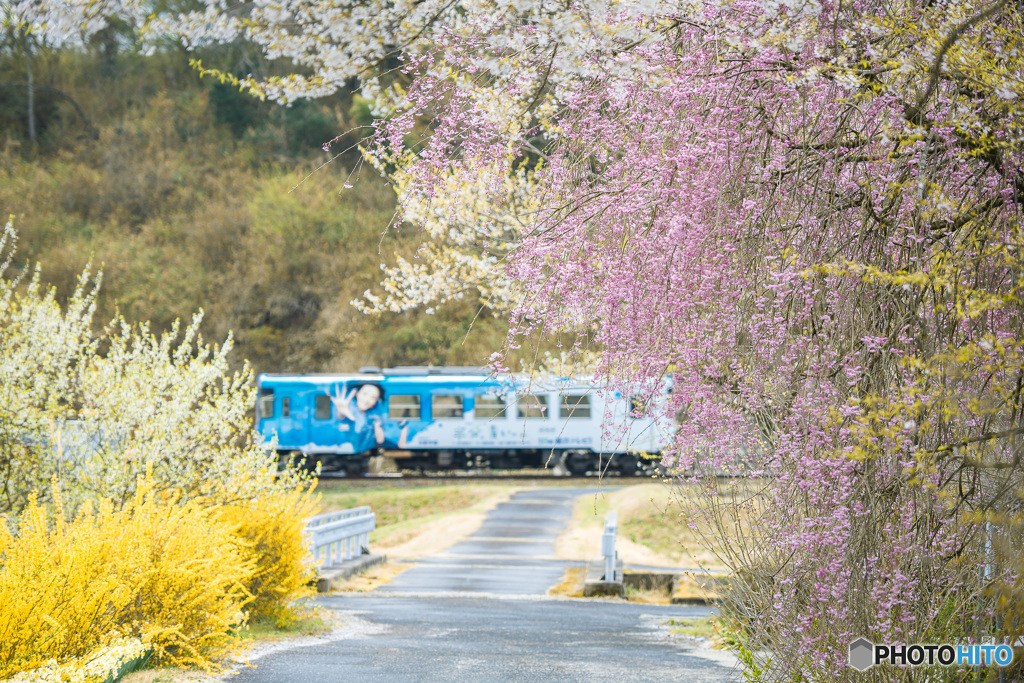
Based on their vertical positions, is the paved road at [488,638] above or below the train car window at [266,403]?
below

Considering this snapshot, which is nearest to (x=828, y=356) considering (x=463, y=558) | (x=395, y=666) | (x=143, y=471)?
(x=395, y=666)

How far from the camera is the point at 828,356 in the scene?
5184 millimetres

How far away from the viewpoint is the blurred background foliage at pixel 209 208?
41469 mm

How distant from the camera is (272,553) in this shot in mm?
10055

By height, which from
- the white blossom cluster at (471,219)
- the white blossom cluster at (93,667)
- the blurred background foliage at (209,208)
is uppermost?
the blurred background foliage at (209,208)

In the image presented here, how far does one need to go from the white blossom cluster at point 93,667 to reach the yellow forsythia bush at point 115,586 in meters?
0.07

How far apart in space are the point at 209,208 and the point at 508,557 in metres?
33.5

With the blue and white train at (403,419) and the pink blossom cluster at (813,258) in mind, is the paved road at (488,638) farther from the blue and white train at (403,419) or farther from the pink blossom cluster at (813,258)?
the blue and white train at (403,419)

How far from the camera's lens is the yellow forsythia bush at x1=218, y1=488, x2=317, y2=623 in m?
10.0

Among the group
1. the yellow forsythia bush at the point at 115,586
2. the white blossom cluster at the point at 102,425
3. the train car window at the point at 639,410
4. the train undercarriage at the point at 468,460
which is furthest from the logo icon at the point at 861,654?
the train undercarriage at the point at 468,460

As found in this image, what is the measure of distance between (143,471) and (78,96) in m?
49.8

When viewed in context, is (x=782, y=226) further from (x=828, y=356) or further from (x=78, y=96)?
(x=78, y=96)

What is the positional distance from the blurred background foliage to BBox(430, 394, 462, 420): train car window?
170 inches

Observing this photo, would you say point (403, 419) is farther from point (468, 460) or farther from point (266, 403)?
point (266, 403)
